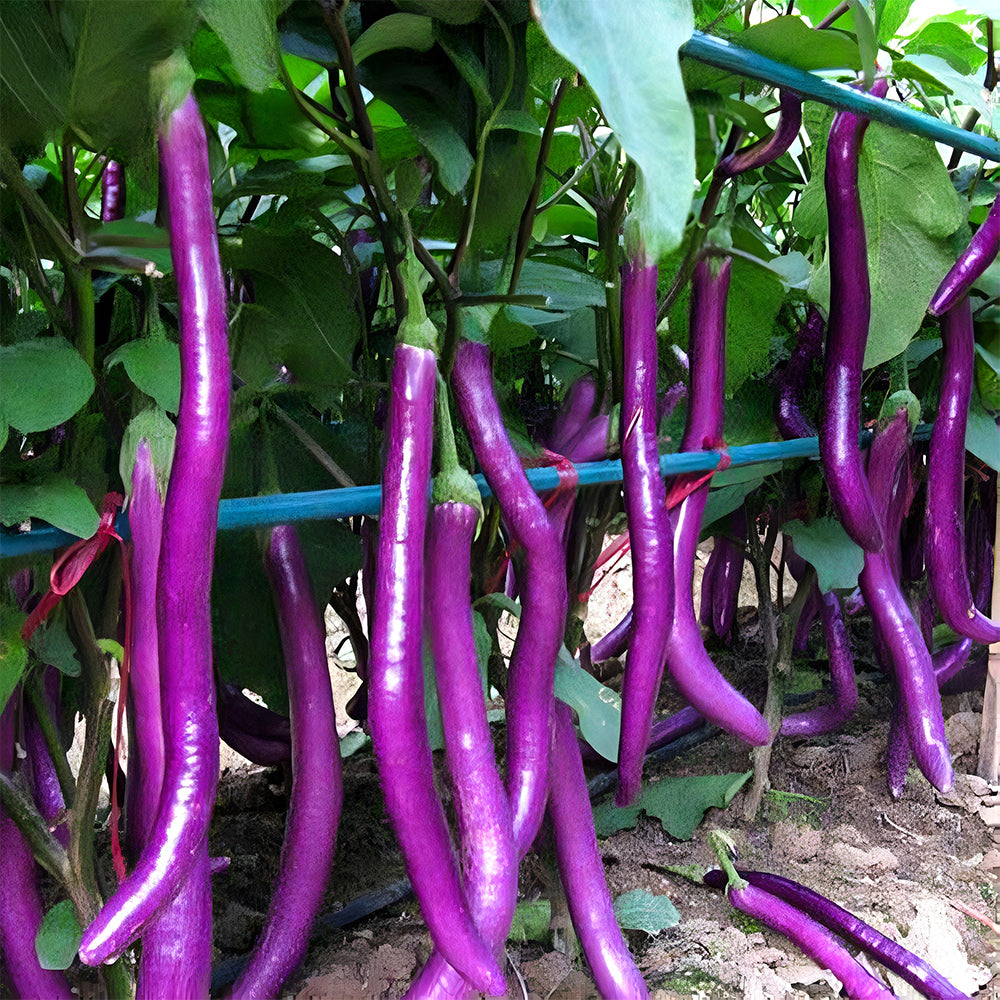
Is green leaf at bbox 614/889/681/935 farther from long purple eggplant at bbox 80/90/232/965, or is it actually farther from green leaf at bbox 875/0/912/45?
green leaf at bbox 875/0/912/45

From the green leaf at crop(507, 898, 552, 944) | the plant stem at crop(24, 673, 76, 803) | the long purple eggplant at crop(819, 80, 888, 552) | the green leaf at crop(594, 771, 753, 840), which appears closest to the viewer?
the plant stem at crop(24, 673, 76, 803)

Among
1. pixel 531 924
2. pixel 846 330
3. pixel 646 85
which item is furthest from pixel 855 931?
pixel 646 85

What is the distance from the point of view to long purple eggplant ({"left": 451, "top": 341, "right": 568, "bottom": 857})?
1.59 feet

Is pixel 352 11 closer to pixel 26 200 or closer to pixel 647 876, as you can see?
pixel 26 200

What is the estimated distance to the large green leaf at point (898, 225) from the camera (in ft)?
2.31

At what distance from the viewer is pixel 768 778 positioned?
3.44ft

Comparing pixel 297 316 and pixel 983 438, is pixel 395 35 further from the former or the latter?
pixel 983 438

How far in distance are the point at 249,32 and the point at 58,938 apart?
41 centimetres

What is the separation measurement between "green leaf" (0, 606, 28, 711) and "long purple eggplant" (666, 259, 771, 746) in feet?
1.09

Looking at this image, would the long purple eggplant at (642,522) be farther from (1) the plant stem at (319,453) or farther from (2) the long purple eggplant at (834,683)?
(2) the long purple eggplant at (834,683)

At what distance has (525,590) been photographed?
0.50m

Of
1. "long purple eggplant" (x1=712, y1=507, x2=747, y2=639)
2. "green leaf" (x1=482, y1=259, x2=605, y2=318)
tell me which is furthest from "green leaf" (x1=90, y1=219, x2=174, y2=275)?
"long purple eggplant" (x1=712, y1=507, x2=747, y2=639)

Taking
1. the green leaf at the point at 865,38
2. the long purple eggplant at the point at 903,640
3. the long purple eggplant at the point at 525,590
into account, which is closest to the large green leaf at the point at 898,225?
the long purple eggplant at the point at 903,640

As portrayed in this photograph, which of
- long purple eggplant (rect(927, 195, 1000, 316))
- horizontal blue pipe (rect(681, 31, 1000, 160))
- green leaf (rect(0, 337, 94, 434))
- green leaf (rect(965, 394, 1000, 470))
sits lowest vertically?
green leaf (rect(965, 394, 1000, 470))
